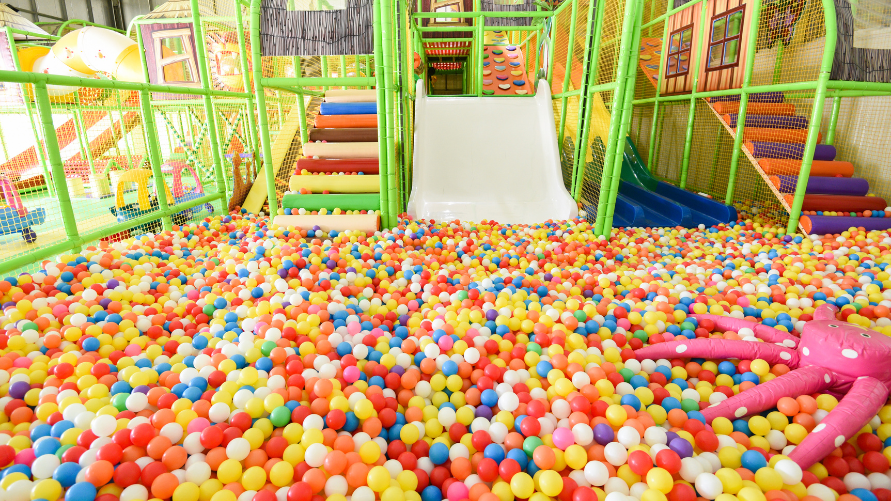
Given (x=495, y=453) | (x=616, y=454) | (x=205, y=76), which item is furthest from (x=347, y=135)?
(x=616, y=454)

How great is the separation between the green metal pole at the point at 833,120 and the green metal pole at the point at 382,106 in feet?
12.6

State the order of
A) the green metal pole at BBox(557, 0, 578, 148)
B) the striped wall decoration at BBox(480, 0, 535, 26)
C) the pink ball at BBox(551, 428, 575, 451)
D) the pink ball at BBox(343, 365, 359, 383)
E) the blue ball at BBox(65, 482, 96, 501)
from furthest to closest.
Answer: the striped wall decoration at BBox(480, 0, 535, 26) < the green metal pole at BBox(557, 0, 578, 148) < the pink ball at BBox(343, 365, 359, 383) < the pink ball at BBox(551, 428, 575, 451) < the blue ball at BBox(65, 482, 96, 501)

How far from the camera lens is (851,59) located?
12.3ft

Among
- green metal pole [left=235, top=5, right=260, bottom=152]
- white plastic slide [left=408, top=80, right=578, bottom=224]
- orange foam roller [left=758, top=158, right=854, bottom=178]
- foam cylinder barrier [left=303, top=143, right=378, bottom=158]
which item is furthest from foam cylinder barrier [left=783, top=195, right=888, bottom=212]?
green metal pole [left=235, top=5, right=260, bottom=152]

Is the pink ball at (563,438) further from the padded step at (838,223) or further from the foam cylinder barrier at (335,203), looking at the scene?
the padded step at (838,223)

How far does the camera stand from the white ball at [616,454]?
109 centimetres

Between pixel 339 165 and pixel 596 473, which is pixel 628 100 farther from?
pixel 596 473

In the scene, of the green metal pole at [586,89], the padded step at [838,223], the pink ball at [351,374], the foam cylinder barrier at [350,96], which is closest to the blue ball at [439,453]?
the pink ball at [351,374]

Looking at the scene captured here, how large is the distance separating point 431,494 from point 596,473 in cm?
41

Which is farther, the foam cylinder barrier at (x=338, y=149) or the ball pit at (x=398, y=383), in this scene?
the foam cylinder barrier at (x=338, y=149)

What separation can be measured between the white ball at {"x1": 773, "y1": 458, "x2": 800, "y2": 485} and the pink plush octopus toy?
0.09m

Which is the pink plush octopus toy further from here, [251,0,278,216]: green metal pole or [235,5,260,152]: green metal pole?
[235,5,260,152]: green metal pole

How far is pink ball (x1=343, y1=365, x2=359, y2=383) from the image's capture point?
1.41 m

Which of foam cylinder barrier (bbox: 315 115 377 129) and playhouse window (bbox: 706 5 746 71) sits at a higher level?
playhouse window (bbox: 706 5 746 71)
